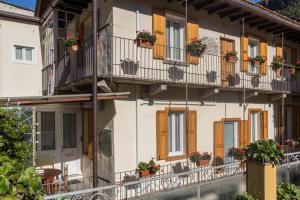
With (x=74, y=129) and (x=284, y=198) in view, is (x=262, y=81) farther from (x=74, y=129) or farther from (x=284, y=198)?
(x=74, y=129)

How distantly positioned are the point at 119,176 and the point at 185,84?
11.7 feet

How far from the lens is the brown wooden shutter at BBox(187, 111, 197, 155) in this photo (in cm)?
1049

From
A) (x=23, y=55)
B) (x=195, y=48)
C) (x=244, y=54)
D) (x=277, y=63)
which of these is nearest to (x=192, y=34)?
(x=195, y=48)

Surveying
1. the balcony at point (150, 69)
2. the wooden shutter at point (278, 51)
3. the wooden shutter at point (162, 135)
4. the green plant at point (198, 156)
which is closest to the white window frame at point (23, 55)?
the balcony at point (150, 69)

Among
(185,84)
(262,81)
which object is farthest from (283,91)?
(185,84)

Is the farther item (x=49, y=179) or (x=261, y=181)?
(x=49, y=179)

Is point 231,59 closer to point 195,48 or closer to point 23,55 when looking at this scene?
point 195,48

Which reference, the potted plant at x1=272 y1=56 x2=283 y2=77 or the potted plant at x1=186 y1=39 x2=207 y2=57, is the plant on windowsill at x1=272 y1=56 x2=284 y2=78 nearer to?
the potted plant at x1=272 y1=56 x2=283 y2=77

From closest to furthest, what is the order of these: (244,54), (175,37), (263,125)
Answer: (175,37) < (244,54) < (263,125)

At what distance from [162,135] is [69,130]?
3.95 m

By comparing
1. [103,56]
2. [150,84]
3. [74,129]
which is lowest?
→ [74,129]

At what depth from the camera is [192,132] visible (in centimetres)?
1059

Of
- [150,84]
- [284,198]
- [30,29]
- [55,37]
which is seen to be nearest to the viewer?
[284,198]

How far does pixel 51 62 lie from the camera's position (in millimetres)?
11688
